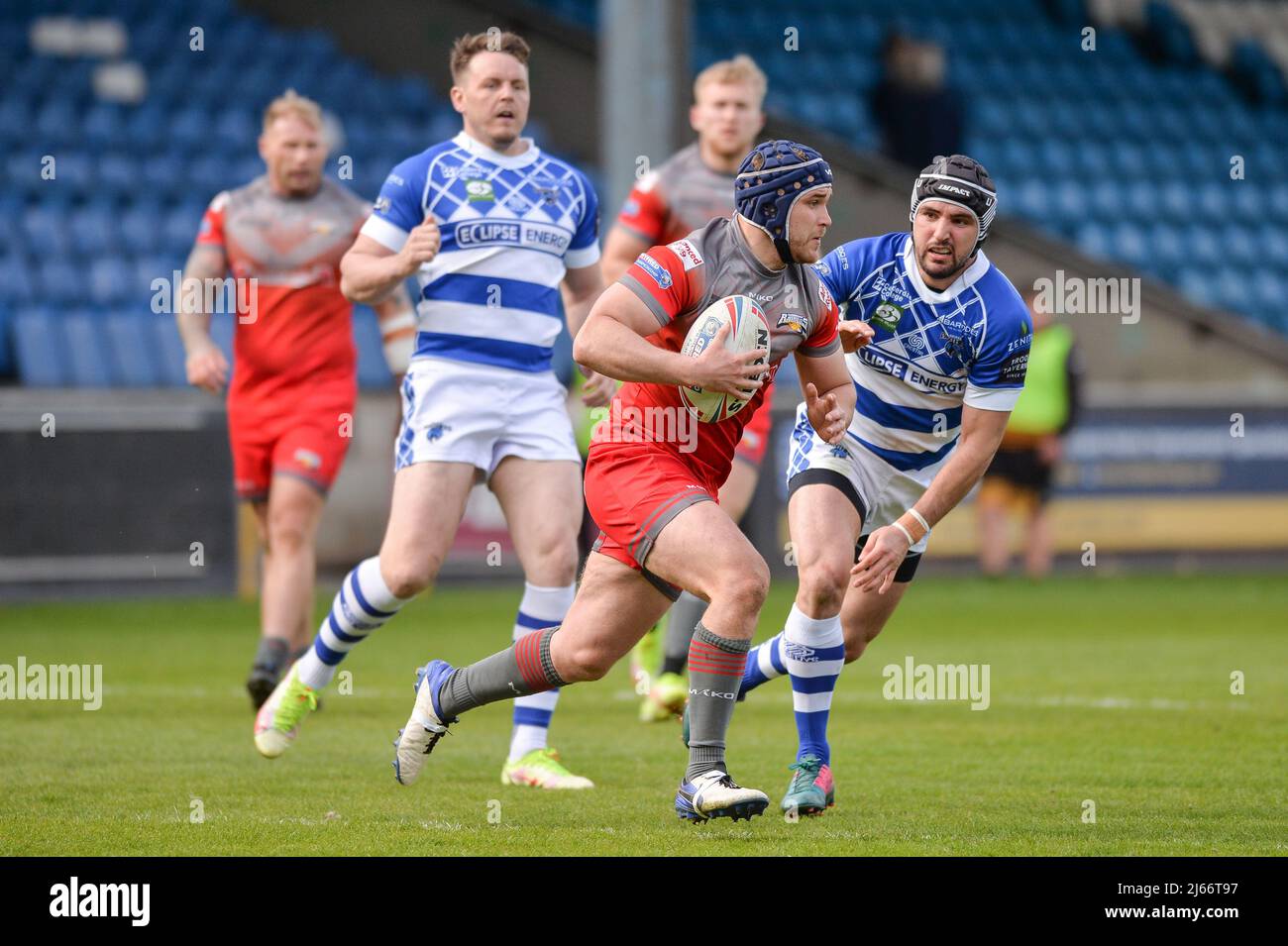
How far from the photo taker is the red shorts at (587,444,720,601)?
5.49 m

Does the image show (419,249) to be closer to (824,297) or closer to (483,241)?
(483,241)

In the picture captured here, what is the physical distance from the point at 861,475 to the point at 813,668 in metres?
0.70

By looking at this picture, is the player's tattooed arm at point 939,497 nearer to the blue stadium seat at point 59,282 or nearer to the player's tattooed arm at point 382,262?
the player's tattooed arm at point 382,262

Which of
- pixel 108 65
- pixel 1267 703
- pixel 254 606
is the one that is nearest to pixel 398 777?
pixel 1267 703

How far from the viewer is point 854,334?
6.00 metres

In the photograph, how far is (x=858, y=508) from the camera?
641 centimetres

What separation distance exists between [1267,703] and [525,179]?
4.52 metres

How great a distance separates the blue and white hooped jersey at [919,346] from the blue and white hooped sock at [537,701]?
3.91 ft

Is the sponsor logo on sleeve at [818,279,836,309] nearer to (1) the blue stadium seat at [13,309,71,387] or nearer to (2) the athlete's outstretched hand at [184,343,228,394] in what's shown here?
(2) the athlete's outstretched hand at [184,343,228,394]

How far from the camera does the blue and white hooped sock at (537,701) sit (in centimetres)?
666

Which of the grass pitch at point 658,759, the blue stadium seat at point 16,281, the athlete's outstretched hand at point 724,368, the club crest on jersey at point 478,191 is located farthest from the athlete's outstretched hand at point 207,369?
the blue stadium seat at point 16,281

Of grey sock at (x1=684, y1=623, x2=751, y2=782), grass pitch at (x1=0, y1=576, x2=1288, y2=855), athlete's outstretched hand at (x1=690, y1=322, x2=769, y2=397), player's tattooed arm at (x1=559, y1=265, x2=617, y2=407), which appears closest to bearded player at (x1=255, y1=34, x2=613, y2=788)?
player's tattooed arm at (x1=559, y1=265, x2=617, y2=407)

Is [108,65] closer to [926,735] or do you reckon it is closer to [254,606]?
[254,606]

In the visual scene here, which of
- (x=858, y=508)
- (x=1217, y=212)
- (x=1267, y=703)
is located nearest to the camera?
(x=858, y=508)
